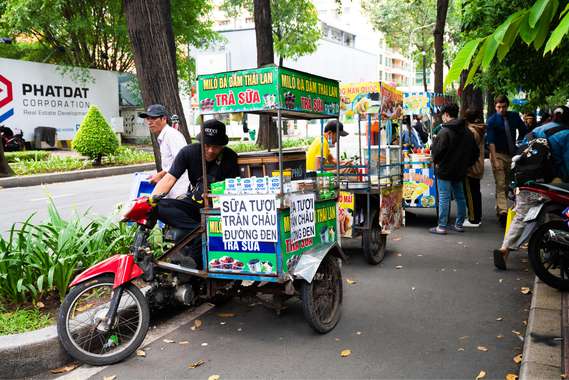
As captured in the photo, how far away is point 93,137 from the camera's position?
1838 centimetres

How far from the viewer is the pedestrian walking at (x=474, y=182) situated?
28.6ft

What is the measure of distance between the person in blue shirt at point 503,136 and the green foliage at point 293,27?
19643 mm

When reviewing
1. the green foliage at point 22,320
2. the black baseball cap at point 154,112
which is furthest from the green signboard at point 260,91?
the green foliage at point 22,320

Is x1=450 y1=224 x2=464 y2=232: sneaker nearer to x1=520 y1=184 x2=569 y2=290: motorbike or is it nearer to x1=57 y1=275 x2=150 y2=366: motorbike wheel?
x1=520 y1=184 x2=569 y2=290: motorbike

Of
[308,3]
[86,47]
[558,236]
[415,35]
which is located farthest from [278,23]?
[558,236]

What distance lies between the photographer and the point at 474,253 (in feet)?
23.6

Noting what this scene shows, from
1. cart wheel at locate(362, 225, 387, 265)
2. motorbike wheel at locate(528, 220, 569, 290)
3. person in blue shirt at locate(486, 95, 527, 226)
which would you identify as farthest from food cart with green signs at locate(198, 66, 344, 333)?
person in blue shirt at locate(486, 95, 527, 226)

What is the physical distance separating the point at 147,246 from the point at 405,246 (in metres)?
4.46

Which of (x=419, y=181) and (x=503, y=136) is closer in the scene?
(x=503, y=136)

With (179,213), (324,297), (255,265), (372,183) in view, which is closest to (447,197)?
(372,183)

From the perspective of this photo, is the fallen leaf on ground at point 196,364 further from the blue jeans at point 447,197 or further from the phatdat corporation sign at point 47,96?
the phatdat corporation sign at point 47,96

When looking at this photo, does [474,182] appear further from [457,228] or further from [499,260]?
[499,260]

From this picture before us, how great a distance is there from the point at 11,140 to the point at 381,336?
71.0ft

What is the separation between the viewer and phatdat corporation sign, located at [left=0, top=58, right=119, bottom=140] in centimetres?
2314
